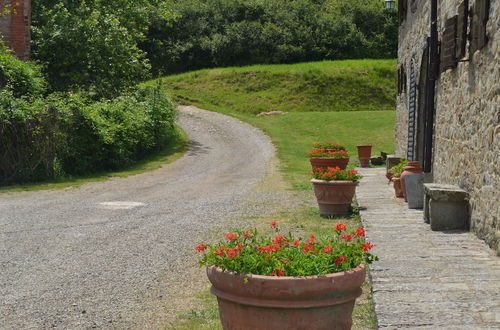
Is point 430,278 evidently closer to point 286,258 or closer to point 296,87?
point 286,258

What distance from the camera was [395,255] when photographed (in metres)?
6.55

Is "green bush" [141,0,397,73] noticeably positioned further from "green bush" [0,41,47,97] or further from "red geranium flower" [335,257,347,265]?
"red geranium flower" [335,257,347,265]

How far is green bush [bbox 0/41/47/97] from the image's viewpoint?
702 inches

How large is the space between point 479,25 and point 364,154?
11.7 m

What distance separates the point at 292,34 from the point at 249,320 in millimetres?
42211

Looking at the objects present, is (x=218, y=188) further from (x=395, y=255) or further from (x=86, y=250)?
(x=395, y=255)

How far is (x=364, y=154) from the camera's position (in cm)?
1927

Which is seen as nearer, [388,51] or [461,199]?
[461,199]

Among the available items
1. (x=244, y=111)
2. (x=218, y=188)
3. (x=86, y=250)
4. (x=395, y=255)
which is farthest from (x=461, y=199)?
(x=244, y=111)

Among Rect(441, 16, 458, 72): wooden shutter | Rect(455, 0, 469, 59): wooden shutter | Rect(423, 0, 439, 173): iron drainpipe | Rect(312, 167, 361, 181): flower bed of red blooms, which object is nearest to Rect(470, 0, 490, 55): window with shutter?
Rect(455, 0, 469, 59): wooden shutter

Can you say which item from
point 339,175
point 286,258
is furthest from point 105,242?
point 286,258

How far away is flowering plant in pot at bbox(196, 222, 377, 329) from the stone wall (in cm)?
348

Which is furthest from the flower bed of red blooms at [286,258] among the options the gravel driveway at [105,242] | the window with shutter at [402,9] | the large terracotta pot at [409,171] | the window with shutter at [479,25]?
the window with shutter at [402,9]

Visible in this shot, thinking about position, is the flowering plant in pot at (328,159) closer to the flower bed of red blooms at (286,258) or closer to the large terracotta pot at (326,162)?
the large terracotta pot at (326,162)
